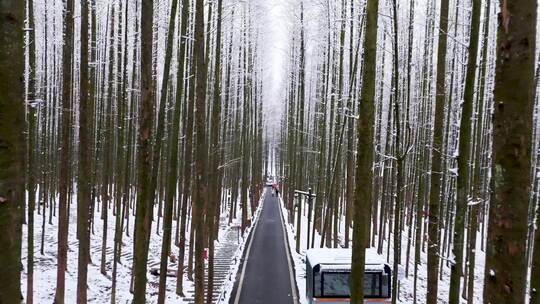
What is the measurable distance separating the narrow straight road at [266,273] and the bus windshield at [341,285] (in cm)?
289

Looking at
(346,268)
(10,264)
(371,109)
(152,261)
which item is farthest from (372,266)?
(152,261)

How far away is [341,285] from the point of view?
11.3m

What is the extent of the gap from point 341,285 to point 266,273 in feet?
20.0

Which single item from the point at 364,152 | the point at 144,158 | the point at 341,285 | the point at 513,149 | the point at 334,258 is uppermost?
the point at 513,149

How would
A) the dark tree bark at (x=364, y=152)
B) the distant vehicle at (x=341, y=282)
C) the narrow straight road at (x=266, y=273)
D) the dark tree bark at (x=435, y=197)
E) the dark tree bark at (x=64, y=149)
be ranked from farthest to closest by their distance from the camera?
the narrow straight road at (x=266, y=273)
the distant vehicle at (x=341, y=282)
the dark tree bark at (x=64, y=149)
the dark tree bark at (x=435, y=197)
the dark tree bark at (x=364, y=152)

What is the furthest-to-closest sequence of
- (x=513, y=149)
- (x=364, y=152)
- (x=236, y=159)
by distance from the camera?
(x=236, y=159) < (x=364, y=152) < (x=513, y=149)

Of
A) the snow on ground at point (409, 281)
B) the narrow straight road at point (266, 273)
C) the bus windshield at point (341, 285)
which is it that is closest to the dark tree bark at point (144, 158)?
the bus windshield at point (341, 285)

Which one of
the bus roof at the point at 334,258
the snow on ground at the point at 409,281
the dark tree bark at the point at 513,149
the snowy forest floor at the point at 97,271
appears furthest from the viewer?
the snow on ground at the point at 409,281

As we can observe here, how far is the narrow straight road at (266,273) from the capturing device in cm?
1398

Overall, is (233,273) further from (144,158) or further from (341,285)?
(144,158)

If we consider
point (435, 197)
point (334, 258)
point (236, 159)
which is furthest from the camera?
point (236, 159)

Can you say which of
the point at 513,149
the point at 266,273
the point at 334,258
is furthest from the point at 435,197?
the point at 266,273

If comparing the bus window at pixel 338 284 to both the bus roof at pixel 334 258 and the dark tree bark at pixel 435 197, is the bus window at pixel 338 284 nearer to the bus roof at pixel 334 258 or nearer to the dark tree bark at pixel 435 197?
the bus roof at pixel 334 258

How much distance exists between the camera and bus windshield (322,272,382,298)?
11.1 metres
